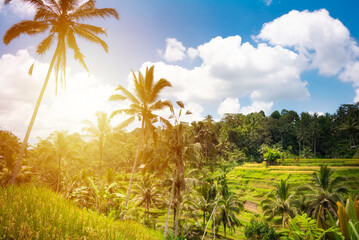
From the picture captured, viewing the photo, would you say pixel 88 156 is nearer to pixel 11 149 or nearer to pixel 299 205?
pixel 11 149

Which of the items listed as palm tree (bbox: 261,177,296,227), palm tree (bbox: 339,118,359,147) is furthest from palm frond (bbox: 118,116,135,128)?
palm tree (bbox: 339,118,359,147)

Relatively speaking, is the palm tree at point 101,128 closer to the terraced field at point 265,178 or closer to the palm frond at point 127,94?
the palm frond at point 127,94

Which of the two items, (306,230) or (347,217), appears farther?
(306,230)

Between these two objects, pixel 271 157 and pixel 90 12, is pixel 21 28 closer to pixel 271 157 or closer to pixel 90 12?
pixel 90 12

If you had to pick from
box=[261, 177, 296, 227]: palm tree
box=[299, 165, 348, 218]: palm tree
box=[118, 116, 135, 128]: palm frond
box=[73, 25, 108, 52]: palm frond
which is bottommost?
box=[261, 177, 296, 227]: palm tree

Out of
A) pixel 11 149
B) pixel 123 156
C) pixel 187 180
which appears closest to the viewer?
pixel 187 180

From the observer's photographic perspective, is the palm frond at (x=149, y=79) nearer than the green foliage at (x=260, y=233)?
Yes

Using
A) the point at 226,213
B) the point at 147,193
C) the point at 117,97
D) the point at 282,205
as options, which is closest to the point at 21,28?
the point at 117,97

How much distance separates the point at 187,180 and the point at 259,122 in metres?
76.3

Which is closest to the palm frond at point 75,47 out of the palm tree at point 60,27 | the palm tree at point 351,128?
the palm tree at point 60,27

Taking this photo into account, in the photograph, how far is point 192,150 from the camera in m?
17.3

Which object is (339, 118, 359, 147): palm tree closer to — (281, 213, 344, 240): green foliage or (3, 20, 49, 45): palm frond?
(281, 213, 344, 240): green foliage

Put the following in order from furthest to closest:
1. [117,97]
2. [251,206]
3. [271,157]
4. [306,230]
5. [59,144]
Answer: [271,157], [251,206], [59,144], [117,97], [306,230]

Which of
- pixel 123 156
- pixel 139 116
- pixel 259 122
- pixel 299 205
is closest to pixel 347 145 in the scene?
pixel 259 122
